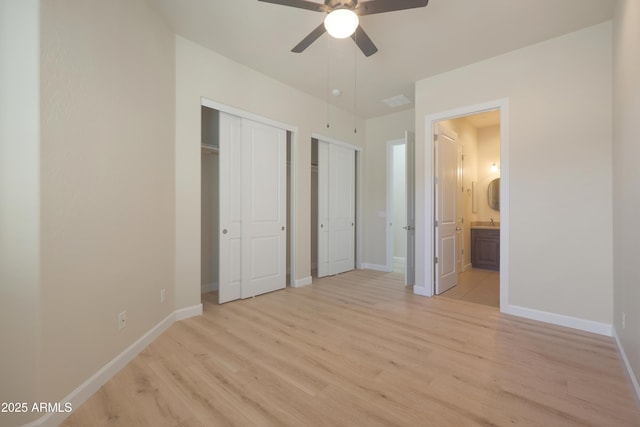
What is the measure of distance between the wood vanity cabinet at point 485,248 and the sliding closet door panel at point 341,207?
258cm

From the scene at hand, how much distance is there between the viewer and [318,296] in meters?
3.70

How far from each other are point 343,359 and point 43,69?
266 cm

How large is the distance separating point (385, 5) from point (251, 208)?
264cm

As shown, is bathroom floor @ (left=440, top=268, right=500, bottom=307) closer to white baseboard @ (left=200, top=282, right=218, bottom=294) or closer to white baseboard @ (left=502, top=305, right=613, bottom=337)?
white baseboard @ (left=502, top=305, right=613, bottom=337)

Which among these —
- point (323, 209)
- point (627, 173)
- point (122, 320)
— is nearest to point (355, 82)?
point (323, 209)

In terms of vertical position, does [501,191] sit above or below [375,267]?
above

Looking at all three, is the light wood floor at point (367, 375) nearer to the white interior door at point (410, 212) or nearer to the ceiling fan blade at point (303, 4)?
the white interior door at point (410, 212)

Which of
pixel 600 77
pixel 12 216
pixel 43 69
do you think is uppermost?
pixel 600 77

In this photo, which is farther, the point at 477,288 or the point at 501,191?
the point at 477,288

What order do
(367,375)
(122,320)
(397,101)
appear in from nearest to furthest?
1. (367,375)
2. (122,320)
3. (397,101)

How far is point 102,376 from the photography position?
180 cm

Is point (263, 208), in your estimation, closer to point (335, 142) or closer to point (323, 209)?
point (323, 209)

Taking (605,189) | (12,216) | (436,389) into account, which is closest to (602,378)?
(436,389)

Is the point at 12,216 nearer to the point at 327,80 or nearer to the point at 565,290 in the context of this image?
the point at 327,80
